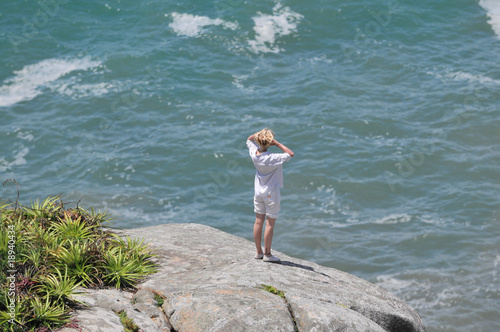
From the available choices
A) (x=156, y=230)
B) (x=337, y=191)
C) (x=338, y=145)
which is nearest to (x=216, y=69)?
(x=338, y=145)

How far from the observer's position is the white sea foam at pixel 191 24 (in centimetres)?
3284

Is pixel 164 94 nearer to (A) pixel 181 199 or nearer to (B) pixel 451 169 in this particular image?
(A) pixel 181 199

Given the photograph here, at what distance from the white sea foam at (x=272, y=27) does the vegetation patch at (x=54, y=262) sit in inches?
840

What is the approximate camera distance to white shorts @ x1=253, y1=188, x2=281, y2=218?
10461mm

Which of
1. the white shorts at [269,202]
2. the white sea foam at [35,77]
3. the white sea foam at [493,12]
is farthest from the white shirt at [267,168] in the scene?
the white sea foam at [493,12]

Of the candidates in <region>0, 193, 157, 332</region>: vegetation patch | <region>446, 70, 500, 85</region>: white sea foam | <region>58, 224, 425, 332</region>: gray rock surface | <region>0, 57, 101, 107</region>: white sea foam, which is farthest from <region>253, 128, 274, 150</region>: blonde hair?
<region>0, 57, 101, 107</region>: white sea foam

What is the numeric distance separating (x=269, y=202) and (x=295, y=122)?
606 inches

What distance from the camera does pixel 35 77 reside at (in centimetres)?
3008

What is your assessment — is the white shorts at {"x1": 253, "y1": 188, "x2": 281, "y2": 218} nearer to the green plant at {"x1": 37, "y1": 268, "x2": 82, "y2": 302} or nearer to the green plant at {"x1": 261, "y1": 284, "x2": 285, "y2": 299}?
the green plant at {"x1": 261, "y1": 284, "x2": 285, "y2": 299}

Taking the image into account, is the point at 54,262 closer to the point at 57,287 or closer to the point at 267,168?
the point at 57,287

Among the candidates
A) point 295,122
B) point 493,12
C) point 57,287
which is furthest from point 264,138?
point 493,12

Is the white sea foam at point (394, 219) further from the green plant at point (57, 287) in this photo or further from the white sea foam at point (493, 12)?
the white sea foam at point (493, 12)

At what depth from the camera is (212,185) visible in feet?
75.5

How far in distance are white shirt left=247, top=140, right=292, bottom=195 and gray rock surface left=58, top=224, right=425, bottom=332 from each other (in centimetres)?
144
